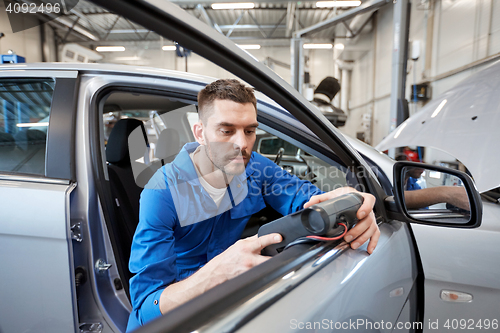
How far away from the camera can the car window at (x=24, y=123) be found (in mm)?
1259

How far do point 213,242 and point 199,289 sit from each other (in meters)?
0.50

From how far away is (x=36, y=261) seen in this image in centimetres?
107

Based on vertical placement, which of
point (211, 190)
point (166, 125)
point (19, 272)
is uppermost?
point (166, 125)

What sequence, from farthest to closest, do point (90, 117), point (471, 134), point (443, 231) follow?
point (90, 117) → point (471, 134) → point (443, 231)

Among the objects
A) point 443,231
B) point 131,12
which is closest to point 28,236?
point 131,12

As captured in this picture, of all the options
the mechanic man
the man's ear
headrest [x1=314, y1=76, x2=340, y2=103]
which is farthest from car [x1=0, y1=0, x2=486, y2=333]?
headrest [x1=314, y1=76, x2=340, y2=103]

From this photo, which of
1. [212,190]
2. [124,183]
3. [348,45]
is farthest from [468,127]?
[348,45]

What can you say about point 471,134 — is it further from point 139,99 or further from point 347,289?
point 139,99

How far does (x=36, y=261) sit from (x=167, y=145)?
2.92ft

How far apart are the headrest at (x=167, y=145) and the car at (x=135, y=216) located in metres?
0.02

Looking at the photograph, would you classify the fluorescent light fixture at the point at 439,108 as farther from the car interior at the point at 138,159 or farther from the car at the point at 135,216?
the car interior at the point at 138,159

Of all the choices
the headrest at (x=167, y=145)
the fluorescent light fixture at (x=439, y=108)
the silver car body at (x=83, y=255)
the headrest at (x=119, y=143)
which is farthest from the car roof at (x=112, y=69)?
the fluorescent light fixture at (x=439, y=108)

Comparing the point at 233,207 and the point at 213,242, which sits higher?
the point at 233,207

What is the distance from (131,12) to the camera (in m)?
0.45
